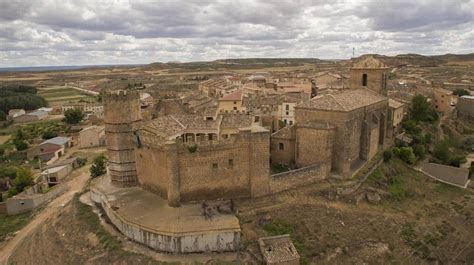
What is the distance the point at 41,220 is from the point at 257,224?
51.4ft

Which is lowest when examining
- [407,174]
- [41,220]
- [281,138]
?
[41,220]

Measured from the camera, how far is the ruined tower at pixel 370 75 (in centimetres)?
3397

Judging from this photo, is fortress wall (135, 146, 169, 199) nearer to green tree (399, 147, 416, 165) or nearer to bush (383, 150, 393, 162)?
bush (383, 150, 393, 162)

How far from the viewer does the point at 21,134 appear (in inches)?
2046

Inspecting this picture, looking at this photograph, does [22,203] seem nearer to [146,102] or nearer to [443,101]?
[146,102]

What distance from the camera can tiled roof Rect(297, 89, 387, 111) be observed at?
2500 centimetres

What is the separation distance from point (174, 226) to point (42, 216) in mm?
13712

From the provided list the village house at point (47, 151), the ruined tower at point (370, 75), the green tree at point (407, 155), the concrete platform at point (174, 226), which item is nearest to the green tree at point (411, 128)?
the ruined tower at point (370, 75)

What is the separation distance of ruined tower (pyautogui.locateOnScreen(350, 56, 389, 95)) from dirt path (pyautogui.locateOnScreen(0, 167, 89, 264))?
26000 mm

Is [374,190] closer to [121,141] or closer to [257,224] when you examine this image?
[257,224]

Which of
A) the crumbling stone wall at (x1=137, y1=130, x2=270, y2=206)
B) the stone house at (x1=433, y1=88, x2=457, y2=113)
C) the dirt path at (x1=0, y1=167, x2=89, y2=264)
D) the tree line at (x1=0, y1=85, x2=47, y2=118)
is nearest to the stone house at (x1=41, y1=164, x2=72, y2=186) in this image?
the dirt path at (x1=0, y1=167, x2=89, y2=264)

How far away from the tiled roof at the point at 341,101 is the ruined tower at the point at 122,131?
11.0 metres

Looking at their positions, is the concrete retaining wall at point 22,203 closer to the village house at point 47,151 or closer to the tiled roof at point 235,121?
the village house at point 47,151

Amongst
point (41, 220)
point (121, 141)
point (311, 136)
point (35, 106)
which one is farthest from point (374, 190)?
point (35, 106)
